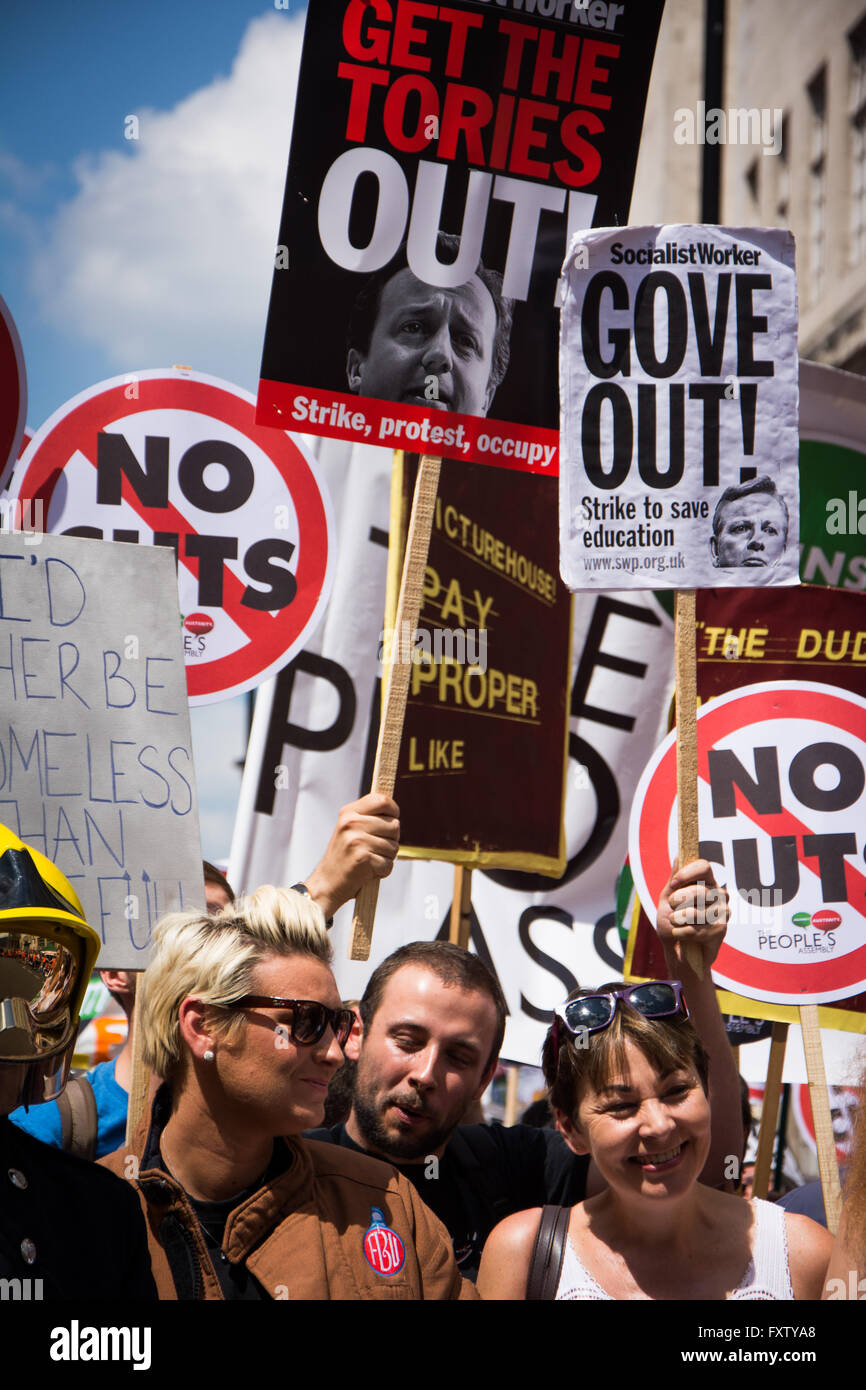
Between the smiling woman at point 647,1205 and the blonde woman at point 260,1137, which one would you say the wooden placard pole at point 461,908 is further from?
the blonde woman at point 260,1137

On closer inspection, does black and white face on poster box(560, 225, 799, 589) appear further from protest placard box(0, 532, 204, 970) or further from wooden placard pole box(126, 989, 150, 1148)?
wooden placard pole box(126, 989, 150, 1148)

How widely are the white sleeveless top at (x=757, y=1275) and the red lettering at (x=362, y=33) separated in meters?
2.76

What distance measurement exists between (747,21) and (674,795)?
1810cm

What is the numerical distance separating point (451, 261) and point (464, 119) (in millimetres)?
360

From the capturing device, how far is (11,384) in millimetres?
3732

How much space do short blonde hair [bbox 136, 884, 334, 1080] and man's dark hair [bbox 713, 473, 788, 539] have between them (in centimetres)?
147

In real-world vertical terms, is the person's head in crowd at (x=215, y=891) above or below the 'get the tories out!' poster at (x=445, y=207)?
below

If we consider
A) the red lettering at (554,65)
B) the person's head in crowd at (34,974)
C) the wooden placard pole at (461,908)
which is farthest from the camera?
the wooden placard pole at (461,908)

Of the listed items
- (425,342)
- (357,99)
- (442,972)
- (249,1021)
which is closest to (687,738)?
(442,972)

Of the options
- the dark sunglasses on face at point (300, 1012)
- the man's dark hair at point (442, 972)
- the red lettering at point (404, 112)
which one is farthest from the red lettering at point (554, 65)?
the dark sunglasses on face at point (300, 1012)

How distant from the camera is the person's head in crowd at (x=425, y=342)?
3455 mm

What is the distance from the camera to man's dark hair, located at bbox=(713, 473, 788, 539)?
3348 mm

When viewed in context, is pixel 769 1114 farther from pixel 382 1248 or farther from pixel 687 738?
Result: pixel 382 1248

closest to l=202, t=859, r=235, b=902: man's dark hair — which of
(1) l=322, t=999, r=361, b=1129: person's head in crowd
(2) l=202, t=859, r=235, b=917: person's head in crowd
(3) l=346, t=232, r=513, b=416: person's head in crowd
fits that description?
(2) l=202, t=859, r=235, b=917: person's head in crowd
